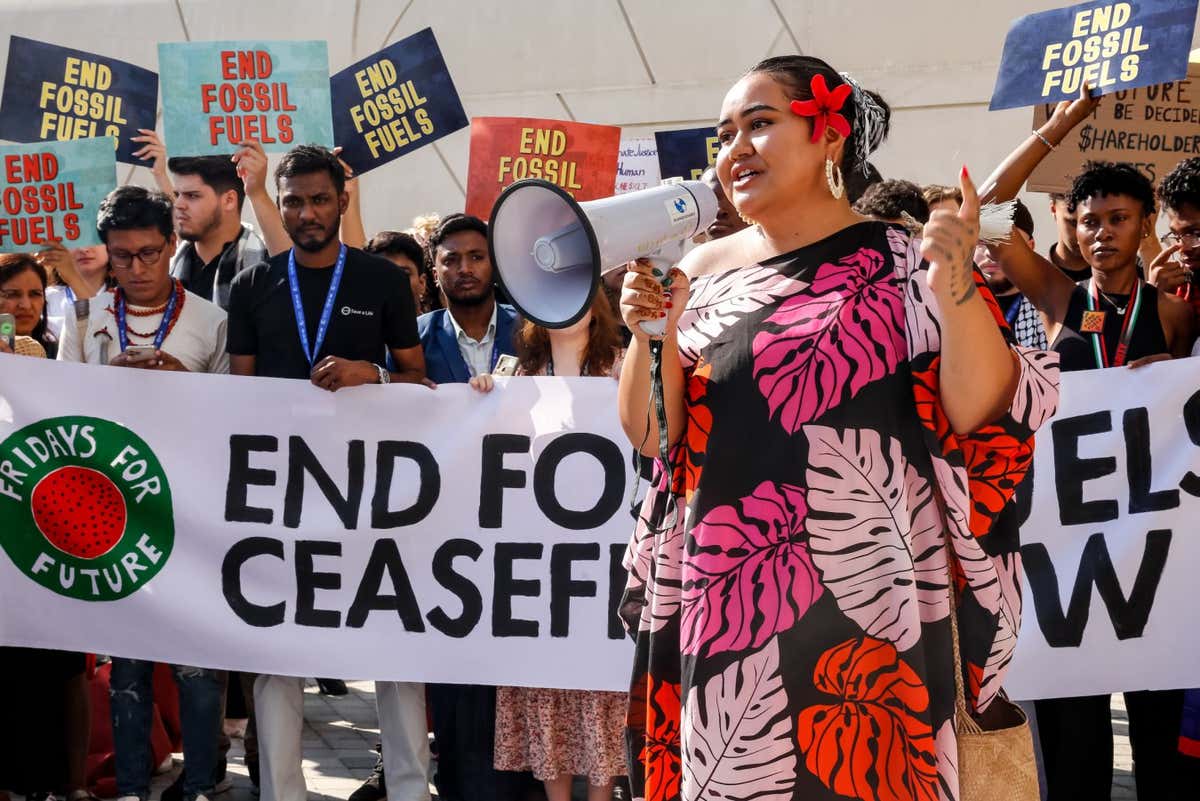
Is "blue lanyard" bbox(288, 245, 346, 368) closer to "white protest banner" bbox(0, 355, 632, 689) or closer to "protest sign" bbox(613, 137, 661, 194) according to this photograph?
"white protest banner" bbox(0, 355, 632, 689)

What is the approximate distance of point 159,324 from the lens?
17.8 ft

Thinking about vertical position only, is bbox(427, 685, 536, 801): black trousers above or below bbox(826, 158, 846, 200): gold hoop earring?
below

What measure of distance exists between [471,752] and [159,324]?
1.87 meters

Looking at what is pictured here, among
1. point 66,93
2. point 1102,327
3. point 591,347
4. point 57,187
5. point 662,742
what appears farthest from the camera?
point 66,93

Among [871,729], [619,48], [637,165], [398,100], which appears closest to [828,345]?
[871,729]

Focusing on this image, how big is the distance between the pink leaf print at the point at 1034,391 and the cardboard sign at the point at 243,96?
4.05 meters

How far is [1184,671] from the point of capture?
4844 millimetres

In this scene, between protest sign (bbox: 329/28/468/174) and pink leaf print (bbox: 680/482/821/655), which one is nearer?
pink leaf print (bbox: 680/482/821/655)

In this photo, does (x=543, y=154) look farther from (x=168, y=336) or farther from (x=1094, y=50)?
(x=1094, y=50)

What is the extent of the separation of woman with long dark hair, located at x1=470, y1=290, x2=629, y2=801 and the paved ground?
805mm

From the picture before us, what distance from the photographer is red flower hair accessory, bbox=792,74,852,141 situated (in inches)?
107

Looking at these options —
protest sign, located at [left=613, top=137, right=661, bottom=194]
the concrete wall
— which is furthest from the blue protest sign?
the concrete wall

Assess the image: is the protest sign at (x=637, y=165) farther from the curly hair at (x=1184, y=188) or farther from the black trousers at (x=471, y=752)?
the black trousers at (x=471, y=752)

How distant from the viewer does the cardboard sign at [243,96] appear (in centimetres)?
620
